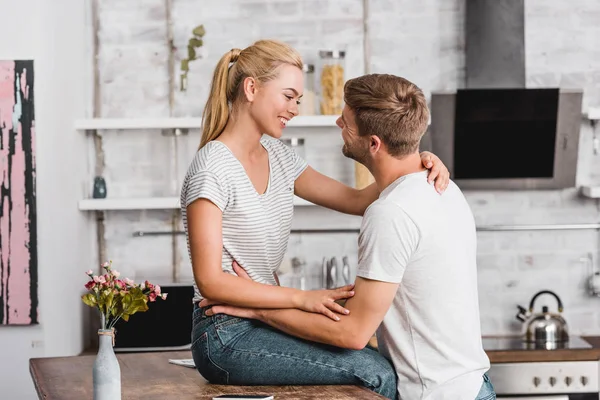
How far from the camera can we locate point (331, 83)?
4.13 metres

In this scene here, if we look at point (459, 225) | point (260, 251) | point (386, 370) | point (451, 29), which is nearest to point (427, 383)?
point (386, 370)

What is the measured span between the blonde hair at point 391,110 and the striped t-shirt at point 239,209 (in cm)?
33

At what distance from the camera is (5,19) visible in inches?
144

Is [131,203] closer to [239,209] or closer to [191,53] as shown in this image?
[191,53]

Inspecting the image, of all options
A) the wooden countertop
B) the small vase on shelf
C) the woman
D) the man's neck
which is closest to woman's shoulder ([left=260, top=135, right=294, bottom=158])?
the woman

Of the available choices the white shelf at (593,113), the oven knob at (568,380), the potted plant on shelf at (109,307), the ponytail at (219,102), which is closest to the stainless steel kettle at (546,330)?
the oven knob at (568,380)

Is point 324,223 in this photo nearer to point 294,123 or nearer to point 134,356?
point 294,123

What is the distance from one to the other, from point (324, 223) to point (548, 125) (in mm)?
1151

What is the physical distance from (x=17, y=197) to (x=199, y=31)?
48.3 inches

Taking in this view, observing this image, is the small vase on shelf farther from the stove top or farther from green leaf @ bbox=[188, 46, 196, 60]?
green leaf @ bbox=[188, 46, 196, 60]

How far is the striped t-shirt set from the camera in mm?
2148

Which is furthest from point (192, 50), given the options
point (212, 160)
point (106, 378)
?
point (106, 378)

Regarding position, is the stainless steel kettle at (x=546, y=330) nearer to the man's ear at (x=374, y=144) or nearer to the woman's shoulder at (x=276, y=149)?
the woman's shoulder at (x=276, y=149)

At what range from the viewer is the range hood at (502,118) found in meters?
4.11
